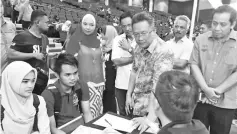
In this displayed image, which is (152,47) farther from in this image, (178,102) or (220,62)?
(178,102)

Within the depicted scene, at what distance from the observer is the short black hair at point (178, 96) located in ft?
2.99

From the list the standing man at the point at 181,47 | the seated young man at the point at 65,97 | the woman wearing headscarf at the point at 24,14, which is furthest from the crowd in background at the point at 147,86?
the woman wearing headscarf at the point at 24,14

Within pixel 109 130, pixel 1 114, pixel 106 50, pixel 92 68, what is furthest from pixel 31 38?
pixel 109 130

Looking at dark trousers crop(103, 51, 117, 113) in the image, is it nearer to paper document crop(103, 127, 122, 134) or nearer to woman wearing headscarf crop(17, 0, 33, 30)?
paper document crop(103, 127, 122, 134)

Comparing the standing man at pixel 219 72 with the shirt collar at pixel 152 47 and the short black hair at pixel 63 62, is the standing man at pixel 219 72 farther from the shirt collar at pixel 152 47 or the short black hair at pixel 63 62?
the short black hair at pixel 63 62

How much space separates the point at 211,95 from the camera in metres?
1.52

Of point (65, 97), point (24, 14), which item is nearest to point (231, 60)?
point (65, 97)

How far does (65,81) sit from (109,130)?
59cm

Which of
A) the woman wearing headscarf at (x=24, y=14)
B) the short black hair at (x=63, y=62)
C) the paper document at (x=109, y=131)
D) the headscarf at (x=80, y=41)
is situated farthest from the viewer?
the woman wearing headscarf at (x=24, y=14)

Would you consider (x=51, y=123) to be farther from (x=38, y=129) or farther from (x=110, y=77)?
(x=110, y=77)

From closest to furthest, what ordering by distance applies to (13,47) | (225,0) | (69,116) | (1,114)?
(1,114) < (69,116) < (13,47) < (225,0)

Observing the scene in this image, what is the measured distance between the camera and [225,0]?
299 inches

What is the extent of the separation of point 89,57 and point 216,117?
47.9 inches

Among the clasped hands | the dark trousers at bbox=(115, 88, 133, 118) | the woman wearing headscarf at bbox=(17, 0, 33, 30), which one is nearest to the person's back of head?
the dark trousers at bbox=(115, 88, 133, 118)
